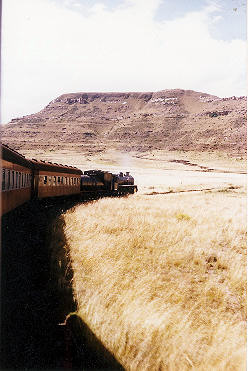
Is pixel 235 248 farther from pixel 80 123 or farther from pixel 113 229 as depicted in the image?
pixel 80 123

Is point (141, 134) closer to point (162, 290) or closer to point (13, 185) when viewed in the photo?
point (13, 185)

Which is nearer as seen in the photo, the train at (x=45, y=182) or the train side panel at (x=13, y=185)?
the train side panel at (x=13, y=185)

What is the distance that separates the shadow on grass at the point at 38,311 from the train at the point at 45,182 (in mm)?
1383

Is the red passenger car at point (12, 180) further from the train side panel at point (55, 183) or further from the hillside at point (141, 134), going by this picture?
the hillside at point (141, 134)

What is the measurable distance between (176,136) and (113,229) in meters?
148

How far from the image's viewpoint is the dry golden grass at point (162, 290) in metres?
4.85

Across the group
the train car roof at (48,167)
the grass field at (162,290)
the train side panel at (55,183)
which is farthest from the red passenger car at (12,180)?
the train side panel at (55,183)

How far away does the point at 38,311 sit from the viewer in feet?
18.0

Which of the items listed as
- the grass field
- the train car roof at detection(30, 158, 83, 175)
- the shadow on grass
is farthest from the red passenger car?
the grass field

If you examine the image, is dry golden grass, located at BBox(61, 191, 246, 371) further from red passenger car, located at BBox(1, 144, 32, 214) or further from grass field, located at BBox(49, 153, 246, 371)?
red passenger car, located at BBox(1, 144, 32, 214)

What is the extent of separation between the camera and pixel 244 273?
881 cm

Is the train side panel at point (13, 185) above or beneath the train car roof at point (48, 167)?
beneath

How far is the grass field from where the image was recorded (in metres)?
4.84

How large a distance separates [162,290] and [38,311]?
311 centimetres
